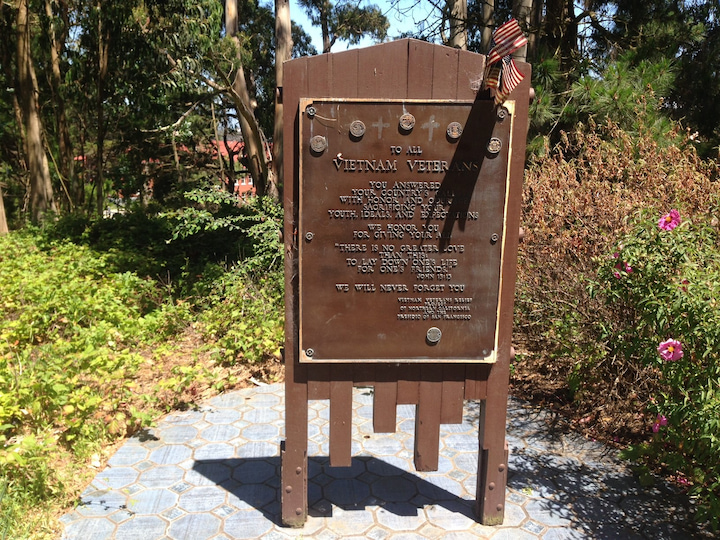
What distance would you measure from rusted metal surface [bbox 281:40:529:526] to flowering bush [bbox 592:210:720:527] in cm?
83

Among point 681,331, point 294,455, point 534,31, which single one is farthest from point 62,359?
point 534,31

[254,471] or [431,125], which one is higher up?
[431,125]

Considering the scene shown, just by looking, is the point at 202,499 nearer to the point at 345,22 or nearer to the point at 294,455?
the point at 294,455

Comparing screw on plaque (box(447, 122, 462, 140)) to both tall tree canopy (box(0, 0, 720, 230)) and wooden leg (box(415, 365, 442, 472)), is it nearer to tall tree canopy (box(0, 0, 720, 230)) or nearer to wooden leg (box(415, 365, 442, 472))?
wooden leg (box(415, 365, 442, 472))

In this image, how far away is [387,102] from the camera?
2.55 meters

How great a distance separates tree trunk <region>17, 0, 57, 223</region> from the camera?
1099 cm

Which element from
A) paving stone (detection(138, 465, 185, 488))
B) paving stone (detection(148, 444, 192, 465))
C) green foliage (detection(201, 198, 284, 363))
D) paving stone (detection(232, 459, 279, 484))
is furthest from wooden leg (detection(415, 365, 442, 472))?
green foliage (detection(201, 198, 284, 363))

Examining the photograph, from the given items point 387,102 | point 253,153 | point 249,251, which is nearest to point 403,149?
point 387,102

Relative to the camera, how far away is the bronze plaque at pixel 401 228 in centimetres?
258

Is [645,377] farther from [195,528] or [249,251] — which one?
[249,251]

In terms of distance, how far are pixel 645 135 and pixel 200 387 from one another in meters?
4.88

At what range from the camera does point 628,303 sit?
3.57 meters

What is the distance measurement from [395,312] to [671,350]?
55.7 inches

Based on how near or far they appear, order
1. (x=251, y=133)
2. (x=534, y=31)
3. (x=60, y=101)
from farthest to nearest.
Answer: (x=60, y=101) < (x=251, y=133) < (x=534, y=31)
